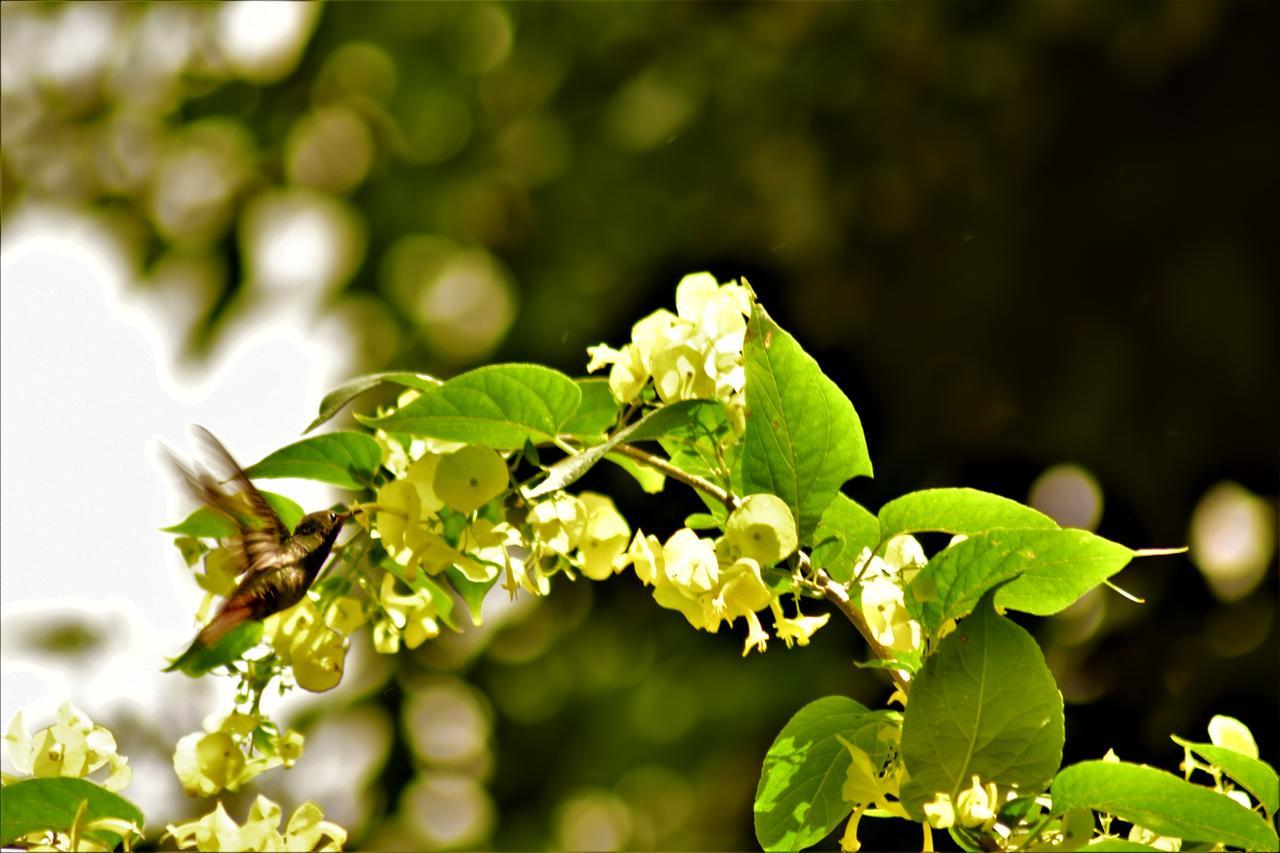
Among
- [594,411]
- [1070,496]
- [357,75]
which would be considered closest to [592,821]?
[1070,496]

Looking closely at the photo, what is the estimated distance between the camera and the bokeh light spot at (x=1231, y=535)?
3.56 feet

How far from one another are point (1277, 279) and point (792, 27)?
0.70 meters

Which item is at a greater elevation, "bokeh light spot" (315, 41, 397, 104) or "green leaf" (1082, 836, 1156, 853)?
"bokeh light spot" (315, 41, 397, 104)

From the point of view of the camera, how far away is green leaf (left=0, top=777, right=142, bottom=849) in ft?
1.01

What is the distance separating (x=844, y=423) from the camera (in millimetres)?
295

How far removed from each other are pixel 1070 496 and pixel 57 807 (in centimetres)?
106

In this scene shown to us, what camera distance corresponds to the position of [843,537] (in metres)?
0.32

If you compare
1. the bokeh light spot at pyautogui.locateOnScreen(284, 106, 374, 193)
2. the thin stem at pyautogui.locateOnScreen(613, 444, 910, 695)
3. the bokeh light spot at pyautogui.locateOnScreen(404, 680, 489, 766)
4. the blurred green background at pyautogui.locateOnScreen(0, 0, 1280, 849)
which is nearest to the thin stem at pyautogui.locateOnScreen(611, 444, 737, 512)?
the thin stem at pyautogui.locateOnScreen(613, 444, 910, 695)

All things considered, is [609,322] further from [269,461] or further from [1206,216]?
[269,461]

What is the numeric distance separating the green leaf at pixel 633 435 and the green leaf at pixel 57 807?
0.15 meters

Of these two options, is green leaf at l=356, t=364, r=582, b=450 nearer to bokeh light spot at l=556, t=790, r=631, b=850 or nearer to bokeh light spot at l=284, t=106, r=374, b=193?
bokeh light spot at l=556, t=790, r=631, b=850

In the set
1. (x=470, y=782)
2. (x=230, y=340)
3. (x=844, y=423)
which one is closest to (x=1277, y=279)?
(x=844, y=423)

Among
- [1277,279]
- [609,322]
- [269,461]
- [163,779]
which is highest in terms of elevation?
[609,322]

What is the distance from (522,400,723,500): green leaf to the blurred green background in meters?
0.88
